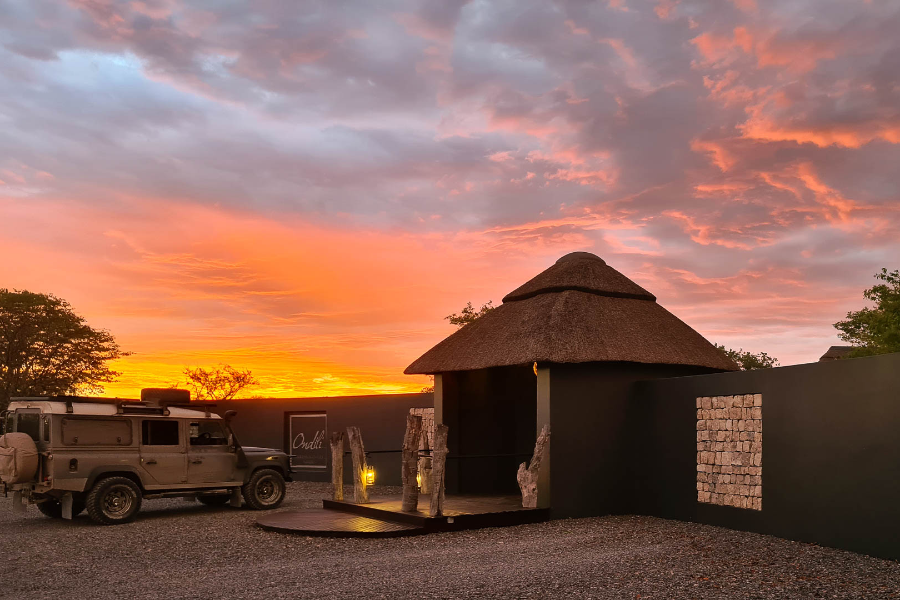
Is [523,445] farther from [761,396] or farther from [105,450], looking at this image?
[105,450]

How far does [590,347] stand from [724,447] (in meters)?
2.75

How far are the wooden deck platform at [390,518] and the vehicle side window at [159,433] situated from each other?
217 cm

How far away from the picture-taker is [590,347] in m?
13.8

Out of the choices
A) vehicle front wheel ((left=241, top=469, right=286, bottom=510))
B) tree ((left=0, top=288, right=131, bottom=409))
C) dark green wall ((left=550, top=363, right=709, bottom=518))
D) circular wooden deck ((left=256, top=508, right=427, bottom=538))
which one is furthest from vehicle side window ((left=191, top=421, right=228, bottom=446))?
tree ((left=0, top=288, right=131, bottom=409))

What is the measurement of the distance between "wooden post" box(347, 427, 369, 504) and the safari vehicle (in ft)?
6.96

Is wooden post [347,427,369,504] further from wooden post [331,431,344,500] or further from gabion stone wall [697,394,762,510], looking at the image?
gabion stone wall [697,394,762,510]

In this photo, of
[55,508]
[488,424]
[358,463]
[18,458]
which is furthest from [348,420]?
[18,458]

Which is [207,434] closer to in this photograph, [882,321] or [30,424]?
[30,424]

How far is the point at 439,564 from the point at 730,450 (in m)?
5.25

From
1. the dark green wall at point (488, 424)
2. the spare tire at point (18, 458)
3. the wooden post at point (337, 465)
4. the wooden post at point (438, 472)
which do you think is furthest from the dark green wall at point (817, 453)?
the spare tire at point (18, 458)

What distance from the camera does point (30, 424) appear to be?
504 inches

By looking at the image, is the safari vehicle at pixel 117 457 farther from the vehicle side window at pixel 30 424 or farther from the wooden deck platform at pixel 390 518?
the wooden deck platform at pixel 390 518

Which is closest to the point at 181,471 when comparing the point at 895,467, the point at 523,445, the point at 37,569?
the point at 37,569

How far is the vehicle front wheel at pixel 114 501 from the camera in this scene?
12.8 meters
